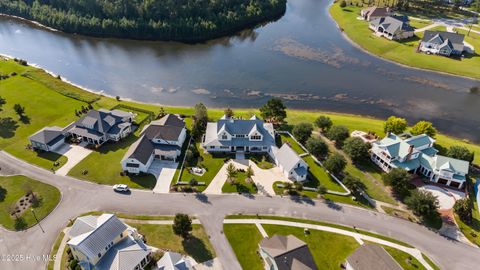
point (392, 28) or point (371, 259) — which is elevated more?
point (392, 28)

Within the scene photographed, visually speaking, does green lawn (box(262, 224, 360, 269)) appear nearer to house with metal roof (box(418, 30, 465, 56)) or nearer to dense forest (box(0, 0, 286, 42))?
house with metal roof (box(418, 30, 465, 56))

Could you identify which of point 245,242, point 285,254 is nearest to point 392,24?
point 245,242

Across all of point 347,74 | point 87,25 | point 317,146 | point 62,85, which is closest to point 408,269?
point 317,146

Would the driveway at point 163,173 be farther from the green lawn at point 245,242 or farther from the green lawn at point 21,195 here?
the green lawn at point 21,195

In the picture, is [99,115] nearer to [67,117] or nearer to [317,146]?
[67,117]

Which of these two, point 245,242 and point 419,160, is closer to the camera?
point 245,242

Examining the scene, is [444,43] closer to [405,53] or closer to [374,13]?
[405,53]

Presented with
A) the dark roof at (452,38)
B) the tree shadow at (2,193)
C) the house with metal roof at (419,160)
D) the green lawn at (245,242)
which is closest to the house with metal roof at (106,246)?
the green lawn at (245,242)

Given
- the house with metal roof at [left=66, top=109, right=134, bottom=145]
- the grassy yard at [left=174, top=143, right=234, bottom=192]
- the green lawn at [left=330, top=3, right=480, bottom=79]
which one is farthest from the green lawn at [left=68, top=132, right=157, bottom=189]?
the green lawn at [left=330, top=3, right=480, bottom=79]
